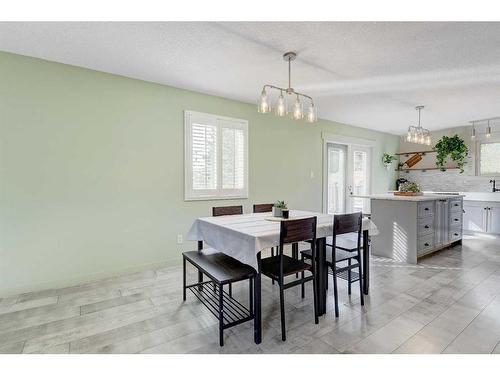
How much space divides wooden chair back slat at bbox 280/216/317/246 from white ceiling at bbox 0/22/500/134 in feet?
5.21

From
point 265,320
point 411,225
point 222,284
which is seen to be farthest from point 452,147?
point 222,284

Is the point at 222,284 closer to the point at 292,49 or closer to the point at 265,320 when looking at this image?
the point at 265,320

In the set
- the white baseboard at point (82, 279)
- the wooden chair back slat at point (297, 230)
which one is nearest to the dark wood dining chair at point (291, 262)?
the wooden chair back slat at point (297, 230)

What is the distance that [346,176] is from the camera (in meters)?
5.91

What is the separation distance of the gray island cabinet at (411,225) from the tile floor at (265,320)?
65 centimetres

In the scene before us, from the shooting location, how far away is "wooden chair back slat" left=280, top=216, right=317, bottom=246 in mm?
1988

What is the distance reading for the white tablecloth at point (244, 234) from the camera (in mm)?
1938

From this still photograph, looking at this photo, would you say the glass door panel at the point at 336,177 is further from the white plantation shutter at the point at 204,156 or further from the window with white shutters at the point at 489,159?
the window with white shutters at the point at 489,159

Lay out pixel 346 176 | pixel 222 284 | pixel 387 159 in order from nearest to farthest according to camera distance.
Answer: pixel 222 284 → pixel 346 176 → pixel 387 159

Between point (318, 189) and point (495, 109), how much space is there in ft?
10.6

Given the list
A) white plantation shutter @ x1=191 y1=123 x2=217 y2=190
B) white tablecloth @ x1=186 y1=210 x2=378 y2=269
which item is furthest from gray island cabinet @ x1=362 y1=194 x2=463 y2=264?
white plantation shutter @ x1=191 y1=123 x2=217 y2=190

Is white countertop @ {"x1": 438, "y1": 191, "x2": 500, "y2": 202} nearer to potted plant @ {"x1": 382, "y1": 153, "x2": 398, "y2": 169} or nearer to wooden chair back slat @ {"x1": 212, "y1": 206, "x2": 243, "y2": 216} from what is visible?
potted plant @ {"x1": 382, "y1": 153, "x2": 398, "y2": 169}

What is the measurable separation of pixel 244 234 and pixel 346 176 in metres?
4.52
